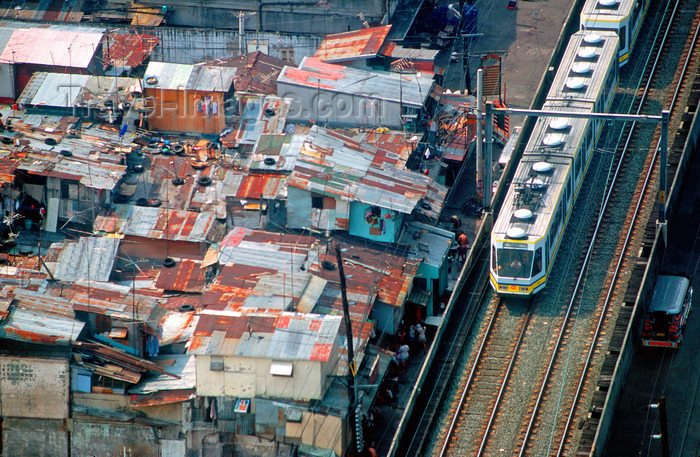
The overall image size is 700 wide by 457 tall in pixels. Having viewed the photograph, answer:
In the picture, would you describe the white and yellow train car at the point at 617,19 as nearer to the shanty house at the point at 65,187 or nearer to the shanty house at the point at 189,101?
the shanty house at the point at 189,101

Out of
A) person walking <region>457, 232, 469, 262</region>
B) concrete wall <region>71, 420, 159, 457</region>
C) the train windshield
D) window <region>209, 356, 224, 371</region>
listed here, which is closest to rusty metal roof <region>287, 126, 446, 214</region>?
person walking <region>457, 232, 469, 262</region>

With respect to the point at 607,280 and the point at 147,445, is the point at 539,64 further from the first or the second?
the point at 147,445

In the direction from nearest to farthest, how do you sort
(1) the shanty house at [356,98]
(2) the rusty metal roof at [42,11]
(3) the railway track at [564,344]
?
1. (3) the railway track at [564,344]
2. (1) the shanty house at [356,98]
3. (2) the rusty metal roof at [42,11]

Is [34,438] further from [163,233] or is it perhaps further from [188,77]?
[188,77]

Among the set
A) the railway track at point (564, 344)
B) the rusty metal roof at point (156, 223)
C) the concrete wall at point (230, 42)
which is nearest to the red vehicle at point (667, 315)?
the railway track at point (564, 344)

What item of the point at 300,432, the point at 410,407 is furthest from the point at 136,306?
the point at 410,407

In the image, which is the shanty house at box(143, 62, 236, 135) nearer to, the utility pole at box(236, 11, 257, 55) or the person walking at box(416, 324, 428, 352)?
the utility pole at box(236, 11, 257, 55)
